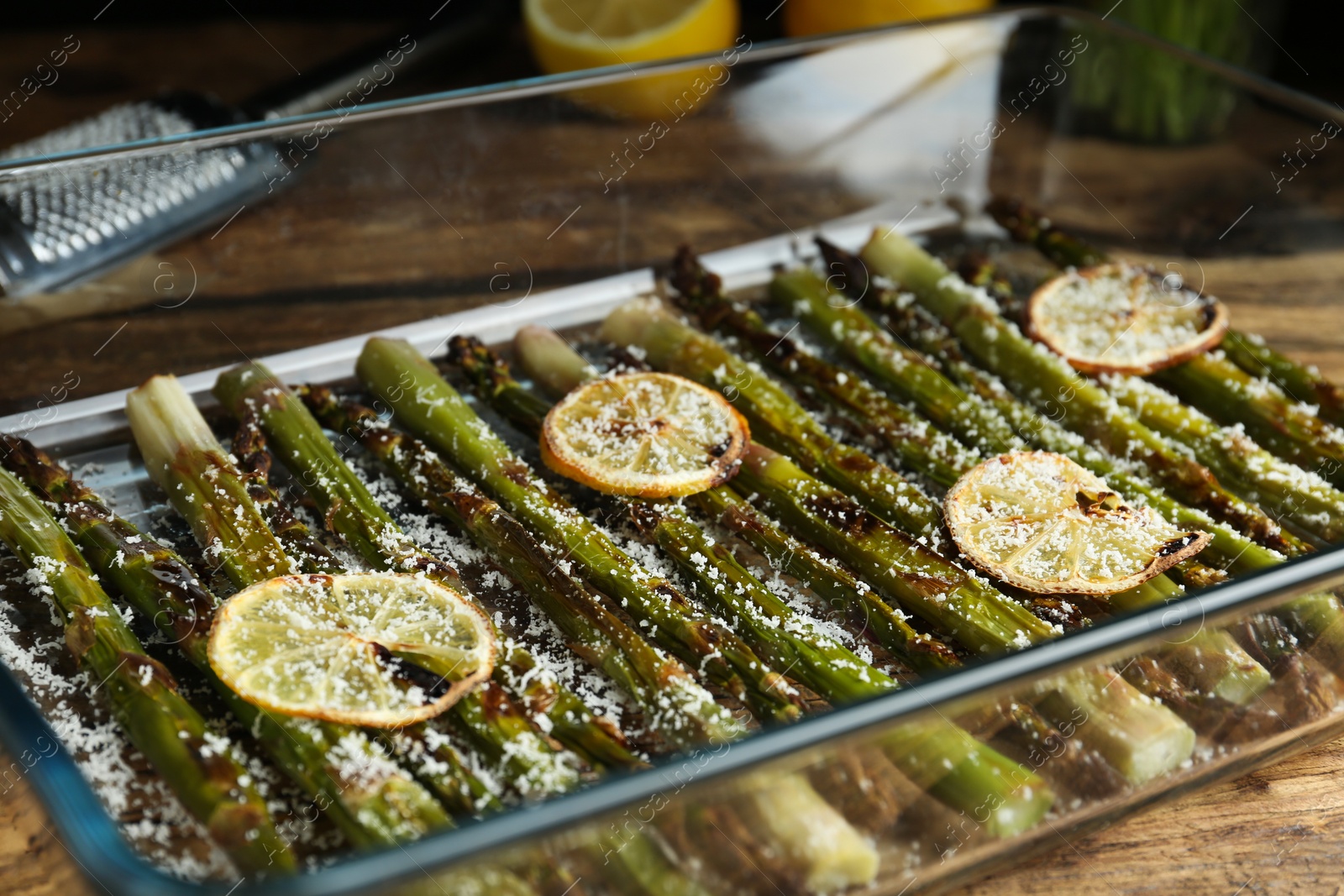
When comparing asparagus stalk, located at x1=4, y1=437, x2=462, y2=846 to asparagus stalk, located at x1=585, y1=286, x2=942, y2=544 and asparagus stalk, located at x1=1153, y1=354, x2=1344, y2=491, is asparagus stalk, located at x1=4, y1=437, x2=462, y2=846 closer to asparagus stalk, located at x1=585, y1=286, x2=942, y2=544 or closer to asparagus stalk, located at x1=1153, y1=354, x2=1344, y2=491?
asparagus stalk, located at x1=585, y1=286, x2=942, y2=544

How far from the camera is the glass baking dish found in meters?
1.30

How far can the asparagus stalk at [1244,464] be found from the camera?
188cm

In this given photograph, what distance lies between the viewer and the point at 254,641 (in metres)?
1.45

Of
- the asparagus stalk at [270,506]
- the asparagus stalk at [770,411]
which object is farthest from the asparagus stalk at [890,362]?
the asparagus stalk at [270,506]

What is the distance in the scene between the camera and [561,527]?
1734 millimetres

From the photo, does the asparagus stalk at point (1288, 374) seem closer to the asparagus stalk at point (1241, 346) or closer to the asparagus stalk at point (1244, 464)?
the asparagus stalk at point (1241, 346)

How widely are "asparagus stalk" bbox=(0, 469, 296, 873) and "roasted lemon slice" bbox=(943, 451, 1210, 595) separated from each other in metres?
0.96

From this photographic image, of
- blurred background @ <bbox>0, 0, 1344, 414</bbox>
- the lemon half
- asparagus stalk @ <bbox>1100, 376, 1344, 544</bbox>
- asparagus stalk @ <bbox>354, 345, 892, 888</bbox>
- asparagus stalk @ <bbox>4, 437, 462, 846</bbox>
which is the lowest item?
asparagus stalk @ <bbox>354, 345, 892, 888</bbox>

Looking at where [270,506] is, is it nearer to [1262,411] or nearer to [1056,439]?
[1056,439]

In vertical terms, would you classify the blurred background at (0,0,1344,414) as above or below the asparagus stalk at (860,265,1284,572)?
above

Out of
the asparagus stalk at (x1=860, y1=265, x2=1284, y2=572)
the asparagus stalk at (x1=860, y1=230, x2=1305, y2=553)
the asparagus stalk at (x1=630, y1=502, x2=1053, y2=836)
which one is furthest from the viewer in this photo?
the asparagus stalk at (x1=860, y1=230, x2=1305, y2=553)

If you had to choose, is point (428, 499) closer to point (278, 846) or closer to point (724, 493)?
point (724, 493)

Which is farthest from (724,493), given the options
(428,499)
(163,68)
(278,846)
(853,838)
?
(163,68)

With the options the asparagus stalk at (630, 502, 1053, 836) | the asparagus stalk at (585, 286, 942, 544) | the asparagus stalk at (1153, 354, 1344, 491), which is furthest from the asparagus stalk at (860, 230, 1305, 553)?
the asparagus stalk at (630, 502, 1053, 836)
